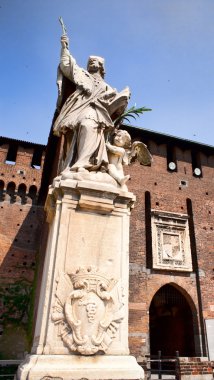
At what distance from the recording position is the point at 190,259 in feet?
45.2

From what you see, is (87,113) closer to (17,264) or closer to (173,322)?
(17,264)

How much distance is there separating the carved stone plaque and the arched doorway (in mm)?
1369

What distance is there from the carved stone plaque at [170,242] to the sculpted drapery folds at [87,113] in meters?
10.3

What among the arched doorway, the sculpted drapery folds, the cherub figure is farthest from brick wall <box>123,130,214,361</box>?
the sculpted drapery folds

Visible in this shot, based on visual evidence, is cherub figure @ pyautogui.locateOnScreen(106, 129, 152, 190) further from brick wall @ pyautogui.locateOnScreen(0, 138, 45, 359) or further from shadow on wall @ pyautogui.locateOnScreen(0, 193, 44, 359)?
brick wall @ pyautogui.locateOnScreen(0, 138, 45, 359)

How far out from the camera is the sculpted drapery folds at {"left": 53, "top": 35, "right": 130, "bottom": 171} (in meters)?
3.39

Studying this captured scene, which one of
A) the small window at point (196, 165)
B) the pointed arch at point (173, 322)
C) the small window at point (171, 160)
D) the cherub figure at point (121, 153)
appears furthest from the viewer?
the small window at point (196, 165)

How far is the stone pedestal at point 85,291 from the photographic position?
89.4 inches

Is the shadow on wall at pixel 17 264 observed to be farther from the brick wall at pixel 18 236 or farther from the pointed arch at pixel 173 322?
the pointed arch at pixel 173 322

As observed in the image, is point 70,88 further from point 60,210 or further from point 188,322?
point 188,322

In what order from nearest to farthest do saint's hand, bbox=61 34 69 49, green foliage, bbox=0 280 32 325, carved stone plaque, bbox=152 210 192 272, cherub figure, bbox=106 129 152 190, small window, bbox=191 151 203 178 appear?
cherub figure, bbox=106 129 152 190
saint's hand, bbox=61 34 69 49
carved stone plaque, bbox=152 210 192 272
green foliage, bbox=0 280 32 325
small window, bbox=191 151 203 178

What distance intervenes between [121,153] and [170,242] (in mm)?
11103

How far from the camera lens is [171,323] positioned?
1541cm

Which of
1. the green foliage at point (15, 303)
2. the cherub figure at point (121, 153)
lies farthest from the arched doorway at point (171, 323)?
the cherub figure at point (121, 153)
